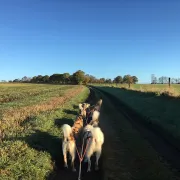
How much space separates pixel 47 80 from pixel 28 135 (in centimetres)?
16375

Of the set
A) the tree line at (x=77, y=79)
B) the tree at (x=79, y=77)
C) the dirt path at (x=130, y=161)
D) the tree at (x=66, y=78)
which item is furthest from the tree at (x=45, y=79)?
the dirt path at (x=130, y=161)

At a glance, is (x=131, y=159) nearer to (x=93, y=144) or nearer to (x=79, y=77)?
(x=93, y=144)

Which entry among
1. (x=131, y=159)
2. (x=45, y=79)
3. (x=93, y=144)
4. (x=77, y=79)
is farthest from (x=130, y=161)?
(x=45, y=79)

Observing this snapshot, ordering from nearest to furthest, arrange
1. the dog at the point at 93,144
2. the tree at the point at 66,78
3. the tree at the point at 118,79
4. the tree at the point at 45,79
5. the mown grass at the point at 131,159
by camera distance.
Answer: the mown grass at the point at 131,159 < the dog at the point at 93,144 < the tree at the point at 66,78 < the tree at the point at 118,79 < the tree at the point at 45,79

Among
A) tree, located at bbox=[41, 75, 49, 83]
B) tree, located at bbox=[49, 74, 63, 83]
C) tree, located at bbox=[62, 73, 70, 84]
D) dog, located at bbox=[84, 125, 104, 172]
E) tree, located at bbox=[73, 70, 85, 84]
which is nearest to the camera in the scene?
dog, located at bbox=[84, 125, 104, 172]

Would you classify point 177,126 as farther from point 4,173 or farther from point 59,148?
point 4,173

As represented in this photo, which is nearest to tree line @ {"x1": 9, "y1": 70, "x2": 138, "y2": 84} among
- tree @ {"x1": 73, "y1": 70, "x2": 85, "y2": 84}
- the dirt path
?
tree @ {"x1": 73, "y1": 70, "x2": 85, "y2": 84}

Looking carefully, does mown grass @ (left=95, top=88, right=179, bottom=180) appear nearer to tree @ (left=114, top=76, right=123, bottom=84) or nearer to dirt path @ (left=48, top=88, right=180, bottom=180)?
dirt path @ (left=48, top=88, right=180, bottom=180)

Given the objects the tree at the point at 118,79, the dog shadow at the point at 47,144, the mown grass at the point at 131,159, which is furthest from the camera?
the tree at the point at 118,79

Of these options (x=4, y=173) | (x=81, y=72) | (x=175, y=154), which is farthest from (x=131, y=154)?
(x=81, y=72)

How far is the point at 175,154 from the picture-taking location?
9672 millimetres

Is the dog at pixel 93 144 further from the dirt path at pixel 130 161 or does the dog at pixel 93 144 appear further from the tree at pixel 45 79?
the tree at pixel 45 79

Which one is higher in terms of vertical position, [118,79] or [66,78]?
[66,78]

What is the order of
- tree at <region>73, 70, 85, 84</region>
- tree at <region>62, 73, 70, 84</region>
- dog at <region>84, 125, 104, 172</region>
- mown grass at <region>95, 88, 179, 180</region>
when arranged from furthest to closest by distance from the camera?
tree at <region>62, 73, 70, 84</region>
tree at <region>73, 70, 85, 84</region>
dog at <region>84, 125, 104, 172</region>
mown grass at <region>95, 88, 179, 180</region>
